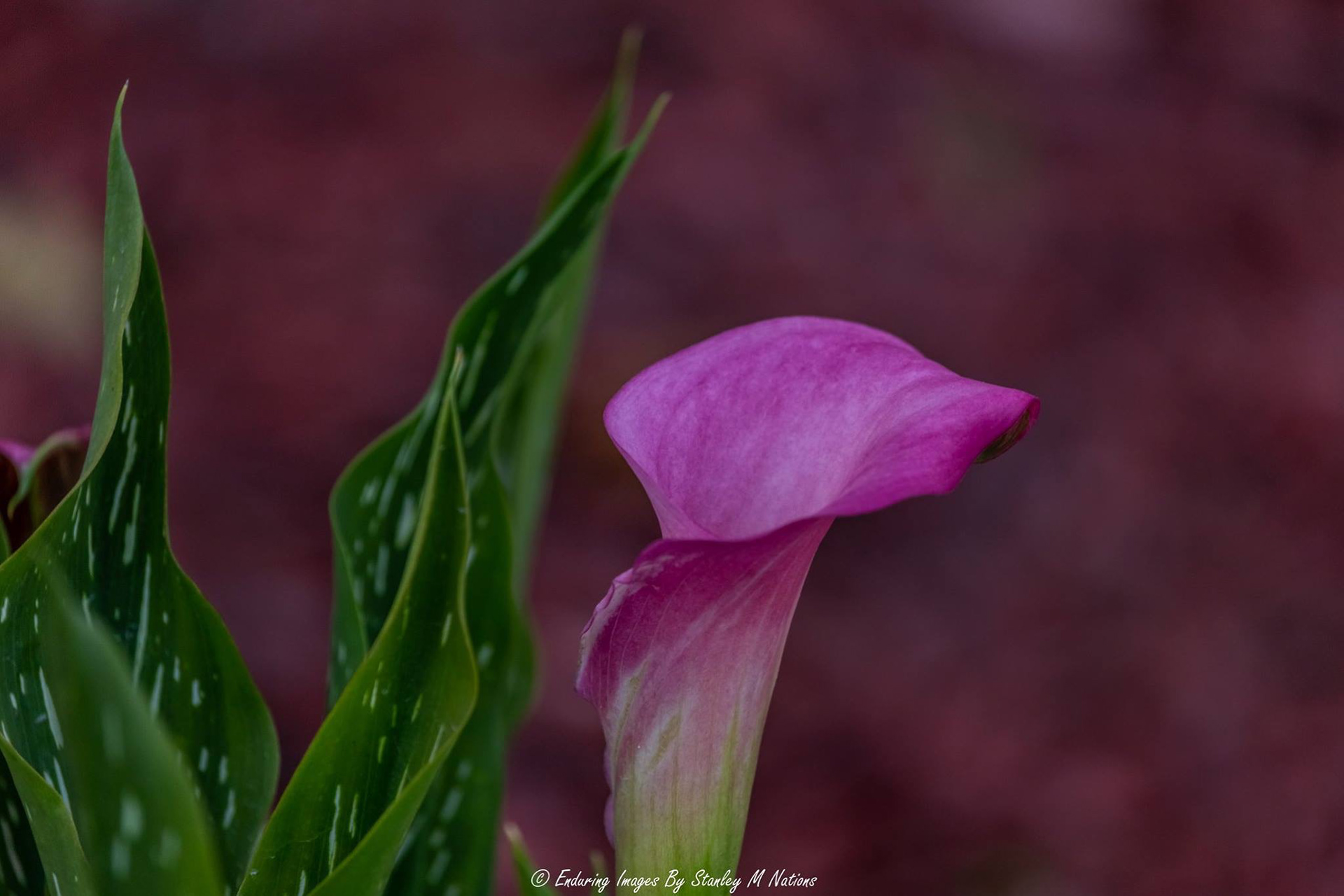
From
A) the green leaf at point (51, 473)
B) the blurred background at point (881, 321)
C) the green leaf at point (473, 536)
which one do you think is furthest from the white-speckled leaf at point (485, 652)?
the blurred background at point (881, 321)

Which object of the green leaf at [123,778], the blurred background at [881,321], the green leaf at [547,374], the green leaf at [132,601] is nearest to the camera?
the green leaf at [123,778]

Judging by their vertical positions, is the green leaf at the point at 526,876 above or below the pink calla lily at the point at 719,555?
below

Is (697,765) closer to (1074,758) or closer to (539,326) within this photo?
(539,326)

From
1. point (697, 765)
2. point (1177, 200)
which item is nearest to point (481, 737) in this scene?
point (697, 765)

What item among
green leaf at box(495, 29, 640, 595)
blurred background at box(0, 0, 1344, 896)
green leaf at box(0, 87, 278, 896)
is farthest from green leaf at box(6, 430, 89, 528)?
blurred background at box(0, 0, 1344, 896)

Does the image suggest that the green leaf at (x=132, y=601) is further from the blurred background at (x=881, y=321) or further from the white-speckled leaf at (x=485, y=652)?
the blurred background at (x=881, y=321)

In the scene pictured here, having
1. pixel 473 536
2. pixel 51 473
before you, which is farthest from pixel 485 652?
pixel 51 473

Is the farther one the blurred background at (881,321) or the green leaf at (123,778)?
the blurred background at (881,321)
